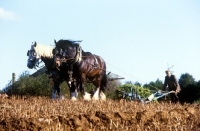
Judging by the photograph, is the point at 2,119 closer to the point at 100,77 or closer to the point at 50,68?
the point at 50,68

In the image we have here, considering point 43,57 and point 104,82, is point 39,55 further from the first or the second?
point 104,82

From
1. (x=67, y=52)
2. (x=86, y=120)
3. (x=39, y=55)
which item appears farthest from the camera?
(x=67, y=52)

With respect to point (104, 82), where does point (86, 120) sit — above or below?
below

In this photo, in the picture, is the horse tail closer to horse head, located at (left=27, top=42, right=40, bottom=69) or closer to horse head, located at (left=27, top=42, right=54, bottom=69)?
horse head, located at (left=27, top=42, right=54, bottom=69)

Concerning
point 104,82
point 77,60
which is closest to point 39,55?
point 77,60

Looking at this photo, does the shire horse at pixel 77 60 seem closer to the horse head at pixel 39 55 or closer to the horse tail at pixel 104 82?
the horse head at pixel 39 55

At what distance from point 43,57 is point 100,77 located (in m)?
3.32

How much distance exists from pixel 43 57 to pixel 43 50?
24 cm

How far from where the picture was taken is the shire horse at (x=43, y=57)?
13002mm

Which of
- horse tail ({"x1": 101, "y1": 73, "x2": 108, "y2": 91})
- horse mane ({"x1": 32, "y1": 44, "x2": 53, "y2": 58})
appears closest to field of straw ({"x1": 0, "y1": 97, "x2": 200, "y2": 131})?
horse mane ({"x1": 32, "y1": 44, "x2": 53, "y2": 58})

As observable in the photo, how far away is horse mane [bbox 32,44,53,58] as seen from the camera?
13.1 meters

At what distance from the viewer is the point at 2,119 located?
7070 millimetres

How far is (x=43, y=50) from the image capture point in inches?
524

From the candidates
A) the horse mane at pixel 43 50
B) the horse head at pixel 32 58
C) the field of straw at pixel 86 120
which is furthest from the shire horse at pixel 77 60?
the field of straw at pixel 86 120
